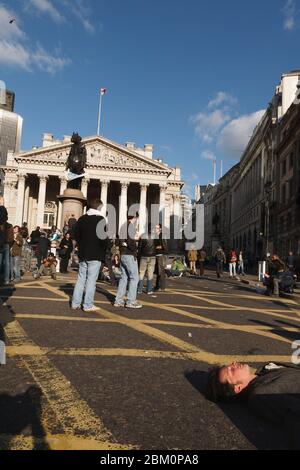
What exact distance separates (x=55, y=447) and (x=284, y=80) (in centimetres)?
5224

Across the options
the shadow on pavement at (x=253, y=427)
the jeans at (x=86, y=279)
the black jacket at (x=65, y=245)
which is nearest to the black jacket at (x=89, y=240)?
the jeans at (x=86, y=279)

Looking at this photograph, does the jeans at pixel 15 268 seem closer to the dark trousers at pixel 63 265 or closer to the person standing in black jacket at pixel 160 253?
the person standing in black jacket at pixel 160 253

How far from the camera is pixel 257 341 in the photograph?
193 inches

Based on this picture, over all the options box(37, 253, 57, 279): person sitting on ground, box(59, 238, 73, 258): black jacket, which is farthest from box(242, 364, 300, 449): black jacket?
box(59, 238, 73, 258): black jacket

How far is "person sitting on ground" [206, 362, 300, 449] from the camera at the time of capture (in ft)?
6.95

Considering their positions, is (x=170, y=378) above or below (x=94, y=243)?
below

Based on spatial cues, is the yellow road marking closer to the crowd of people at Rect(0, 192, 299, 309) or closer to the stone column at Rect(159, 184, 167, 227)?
the crowd of people at Rect(0, 192, 299, 309)

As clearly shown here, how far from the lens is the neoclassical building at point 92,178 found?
2330 inches

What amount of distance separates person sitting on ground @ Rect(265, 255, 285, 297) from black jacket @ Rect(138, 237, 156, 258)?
5.09 meters

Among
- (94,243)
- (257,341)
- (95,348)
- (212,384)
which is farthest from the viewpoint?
(94,243)

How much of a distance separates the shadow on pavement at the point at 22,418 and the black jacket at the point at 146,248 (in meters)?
7.27

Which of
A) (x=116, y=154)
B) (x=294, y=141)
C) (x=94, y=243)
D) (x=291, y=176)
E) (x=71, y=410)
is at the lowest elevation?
(x=71, y=410)

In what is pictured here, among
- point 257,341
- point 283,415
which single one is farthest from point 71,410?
point 257,341
